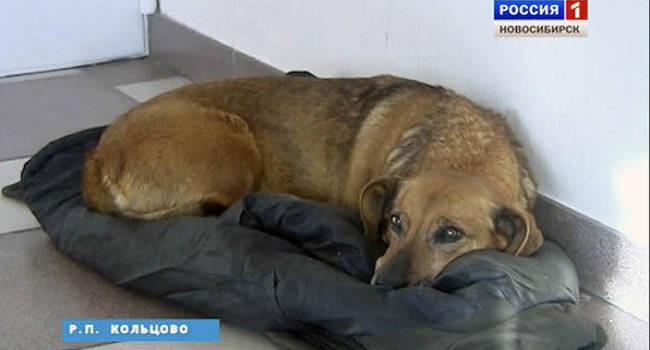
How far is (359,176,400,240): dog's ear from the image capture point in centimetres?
228

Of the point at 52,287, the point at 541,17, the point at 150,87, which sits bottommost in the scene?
the point at 52,287

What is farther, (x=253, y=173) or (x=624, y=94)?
(x=253, y=173)

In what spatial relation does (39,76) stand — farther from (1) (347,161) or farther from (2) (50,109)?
(1) (347,161)

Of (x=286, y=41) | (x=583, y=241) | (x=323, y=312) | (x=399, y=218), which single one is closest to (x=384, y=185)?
(x=399, y=218)

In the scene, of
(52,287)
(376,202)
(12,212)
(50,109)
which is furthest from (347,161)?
(50,109)

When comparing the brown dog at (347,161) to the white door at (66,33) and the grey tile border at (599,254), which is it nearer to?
the grey tile border at (599,254)

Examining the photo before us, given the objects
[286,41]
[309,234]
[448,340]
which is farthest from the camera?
[286,41]

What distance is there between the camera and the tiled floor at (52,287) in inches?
87.8

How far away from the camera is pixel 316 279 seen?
7.04 ft

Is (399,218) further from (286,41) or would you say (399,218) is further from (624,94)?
(286,41)

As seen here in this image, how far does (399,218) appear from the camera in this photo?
85.5 inches

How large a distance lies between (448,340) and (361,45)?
1262 millimetres

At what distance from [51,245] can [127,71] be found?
1516 mm

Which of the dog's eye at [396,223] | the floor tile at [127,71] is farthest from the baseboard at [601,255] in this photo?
the floor tile at [127,71]
